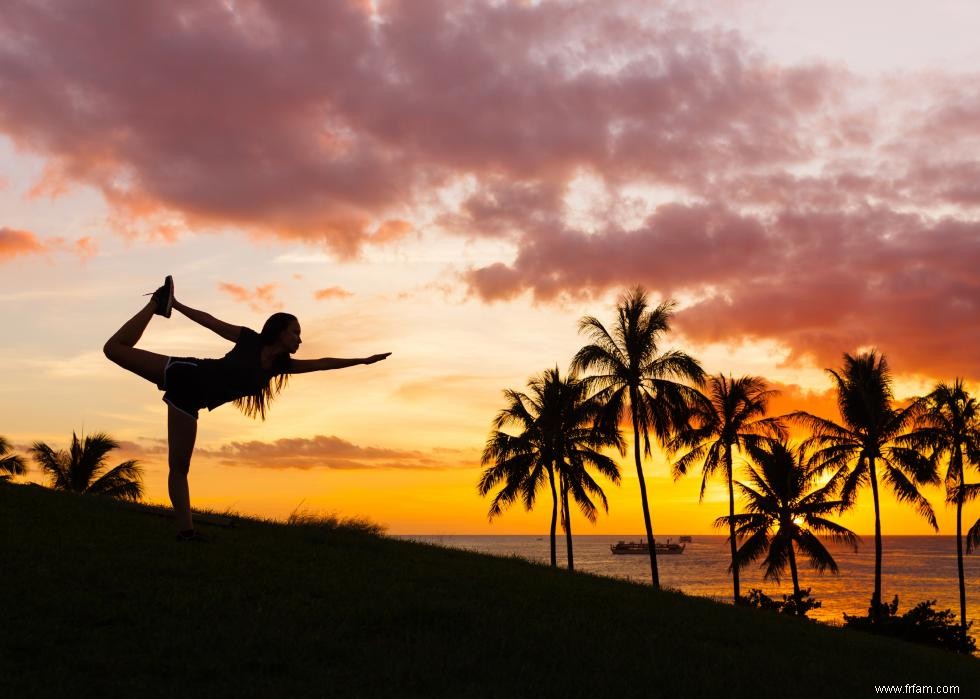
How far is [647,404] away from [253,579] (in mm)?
30902

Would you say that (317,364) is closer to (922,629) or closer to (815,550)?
(922,629)

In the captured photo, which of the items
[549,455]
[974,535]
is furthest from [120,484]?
[974,535]

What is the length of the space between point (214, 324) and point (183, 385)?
2.51 ft

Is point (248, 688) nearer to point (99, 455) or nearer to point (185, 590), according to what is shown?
point (185, 590)

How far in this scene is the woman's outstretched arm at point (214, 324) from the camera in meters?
9.41

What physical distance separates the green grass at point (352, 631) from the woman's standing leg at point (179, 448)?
981mm

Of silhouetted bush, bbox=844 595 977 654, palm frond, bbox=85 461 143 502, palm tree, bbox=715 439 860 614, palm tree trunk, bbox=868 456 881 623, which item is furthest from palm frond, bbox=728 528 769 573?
palm frond, bbox=85 461 143 502

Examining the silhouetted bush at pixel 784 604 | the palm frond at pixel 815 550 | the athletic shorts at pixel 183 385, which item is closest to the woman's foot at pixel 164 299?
the athletic shorts at pixel 183 385

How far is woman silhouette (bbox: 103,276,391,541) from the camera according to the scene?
9.42 metres

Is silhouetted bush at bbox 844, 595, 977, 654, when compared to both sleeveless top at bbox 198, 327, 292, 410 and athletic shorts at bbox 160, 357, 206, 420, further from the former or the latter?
athletic shorts at bbox 160, 357, 206, 420

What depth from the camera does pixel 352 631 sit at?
28.1 ft

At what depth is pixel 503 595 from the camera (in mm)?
11219

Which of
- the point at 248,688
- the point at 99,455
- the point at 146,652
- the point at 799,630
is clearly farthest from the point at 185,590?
the point at 99,455

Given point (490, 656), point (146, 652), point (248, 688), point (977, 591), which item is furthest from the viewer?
point (977, 591)
